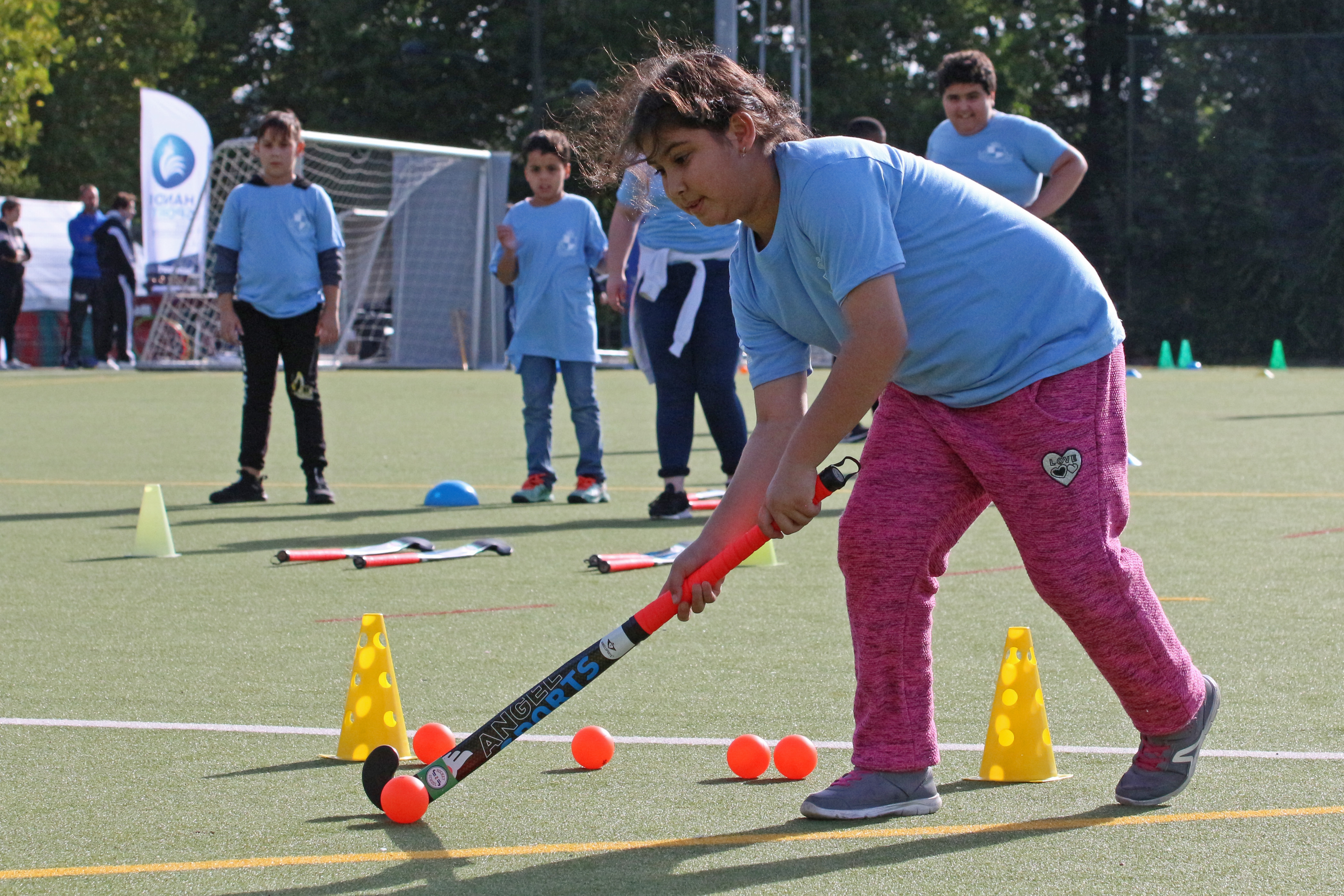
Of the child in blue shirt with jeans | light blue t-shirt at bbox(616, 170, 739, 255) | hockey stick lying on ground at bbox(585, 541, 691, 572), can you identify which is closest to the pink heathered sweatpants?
hockey stick lying on ground at bbox(585, 541, 691, 572)

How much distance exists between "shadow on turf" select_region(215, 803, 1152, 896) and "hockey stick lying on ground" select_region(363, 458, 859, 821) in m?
0.12

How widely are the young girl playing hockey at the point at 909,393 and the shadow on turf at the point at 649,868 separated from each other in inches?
7.1

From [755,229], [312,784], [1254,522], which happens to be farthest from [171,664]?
[1254,522]

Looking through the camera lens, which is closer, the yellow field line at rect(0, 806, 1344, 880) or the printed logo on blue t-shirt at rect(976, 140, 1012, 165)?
the yellow field line at rect(0, 806, 1344, 880)

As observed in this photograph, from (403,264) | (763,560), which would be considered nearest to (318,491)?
(763,560)

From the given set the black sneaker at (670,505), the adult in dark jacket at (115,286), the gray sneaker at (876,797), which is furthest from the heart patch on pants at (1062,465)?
the adult in dark jacket at (115,286)

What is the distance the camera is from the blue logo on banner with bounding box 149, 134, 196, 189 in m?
21.2

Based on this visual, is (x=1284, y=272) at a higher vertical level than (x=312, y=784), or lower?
higher

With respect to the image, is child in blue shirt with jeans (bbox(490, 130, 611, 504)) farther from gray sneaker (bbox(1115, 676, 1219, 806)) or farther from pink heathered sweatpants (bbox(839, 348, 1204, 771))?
gray sneaker (bbox(1115, 676, 1219, 806))

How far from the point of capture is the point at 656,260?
7.64 m

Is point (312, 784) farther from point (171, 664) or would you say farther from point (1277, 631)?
point (1277, 631)

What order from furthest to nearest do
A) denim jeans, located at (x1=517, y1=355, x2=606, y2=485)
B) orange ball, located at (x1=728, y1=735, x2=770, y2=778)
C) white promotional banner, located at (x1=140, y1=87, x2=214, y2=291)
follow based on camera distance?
white promotional banner, located at (x1=140, y1=87, x2=214, y2=291) < denim jeans, located at (x1=517, y1=355, x2=606, y2=485) < orange ball, located at (x1=728, y1=735, x2=770, y2=778)

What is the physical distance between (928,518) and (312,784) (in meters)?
1.37

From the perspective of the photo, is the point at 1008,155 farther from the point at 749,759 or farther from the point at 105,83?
the point at 105,83
